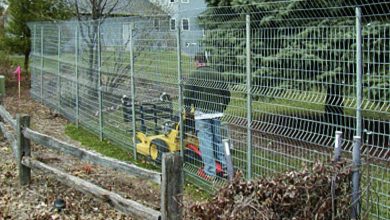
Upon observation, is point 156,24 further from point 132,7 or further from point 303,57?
point 132,7

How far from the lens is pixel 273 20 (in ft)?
33.2

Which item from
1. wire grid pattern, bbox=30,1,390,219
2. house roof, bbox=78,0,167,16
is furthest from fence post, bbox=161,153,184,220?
house roof, bbox=78,0,167,16

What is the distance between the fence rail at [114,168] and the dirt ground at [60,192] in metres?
0.28

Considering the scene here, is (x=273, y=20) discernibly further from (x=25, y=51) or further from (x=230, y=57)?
(x=25, y=51)

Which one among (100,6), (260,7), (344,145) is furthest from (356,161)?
(100,6)

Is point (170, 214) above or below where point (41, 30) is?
below

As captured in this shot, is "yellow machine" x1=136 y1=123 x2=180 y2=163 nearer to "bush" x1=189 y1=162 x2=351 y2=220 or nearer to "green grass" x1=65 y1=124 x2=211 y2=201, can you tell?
"green grass" x1=65 y1=124 x2=211 y2=201

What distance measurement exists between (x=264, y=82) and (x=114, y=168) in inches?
74.5

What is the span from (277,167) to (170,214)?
69.4 inches

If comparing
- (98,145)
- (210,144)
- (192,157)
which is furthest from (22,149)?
(98,145)

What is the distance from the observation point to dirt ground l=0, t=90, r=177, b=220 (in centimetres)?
645

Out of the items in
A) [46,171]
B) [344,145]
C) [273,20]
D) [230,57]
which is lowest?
[46,171]

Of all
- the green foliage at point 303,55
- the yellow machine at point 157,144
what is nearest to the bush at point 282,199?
the green foliage at point 303,55

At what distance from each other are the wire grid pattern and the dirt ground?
0.88 meters
